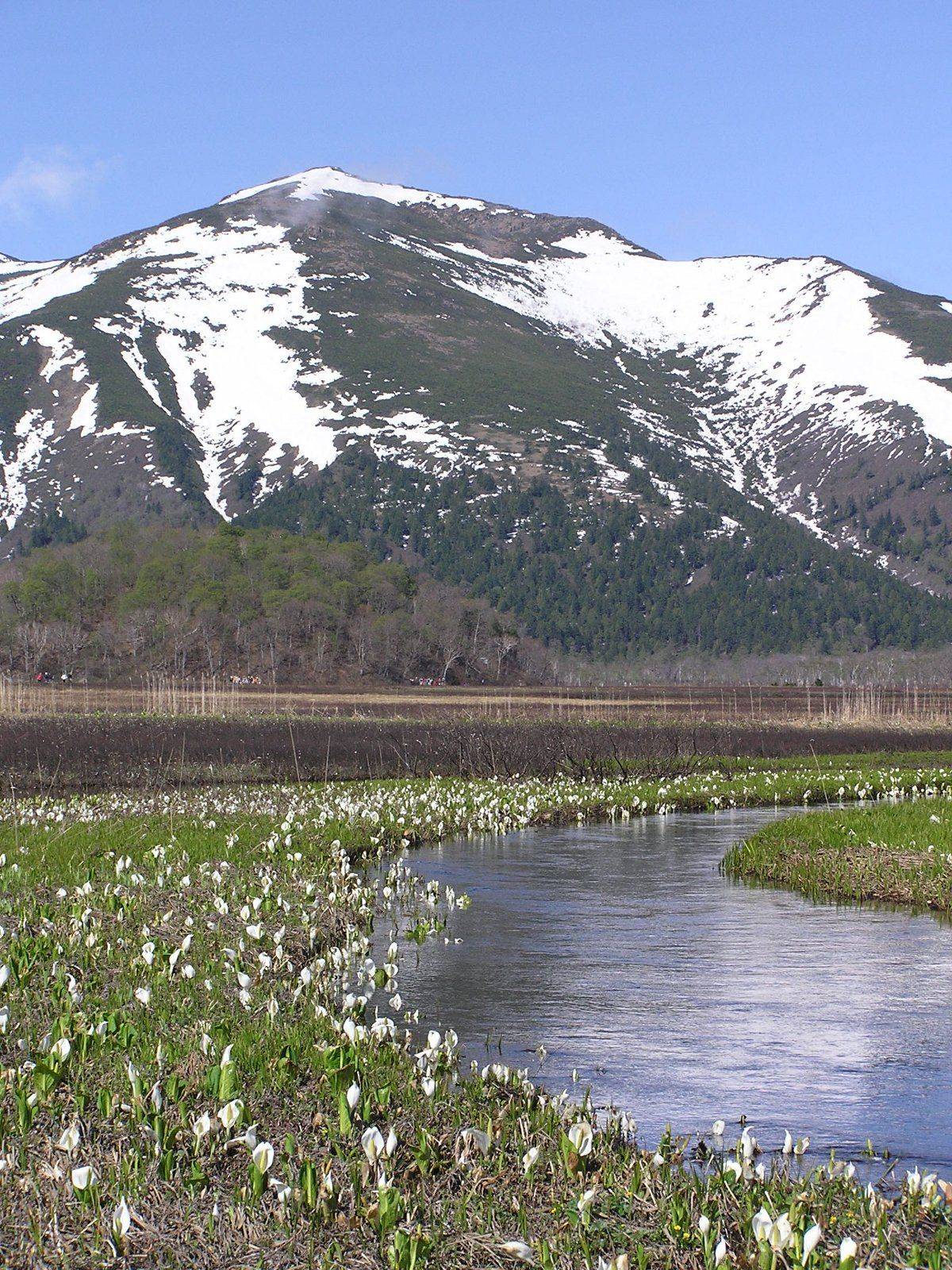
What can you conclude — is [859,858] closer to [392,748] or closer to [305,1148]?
[305,1148]

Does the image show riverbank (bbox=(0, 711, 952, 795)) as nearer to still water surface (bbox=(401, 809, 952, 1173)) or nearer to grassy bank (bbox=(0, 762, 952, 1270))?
still water surface (bbox=(401, 809, 952, 1173))

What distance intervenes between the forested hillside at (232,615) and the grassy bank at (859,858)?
111 metres

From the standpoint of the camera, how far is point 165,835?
24531 millimetres

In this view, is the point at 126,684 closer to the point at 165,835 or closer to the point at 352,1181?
the point at 165,835

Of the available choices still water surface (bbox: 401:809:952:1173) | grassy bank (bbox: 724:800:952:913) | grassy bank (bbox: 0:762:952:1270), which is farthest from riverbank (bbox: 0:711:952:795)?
grassy bank (bbox: 0:762:952:1270)

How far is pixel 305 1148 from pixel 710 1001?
22.7 ft

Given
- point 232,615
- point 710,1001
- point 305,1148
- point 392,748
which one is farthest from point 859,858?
point 232,615

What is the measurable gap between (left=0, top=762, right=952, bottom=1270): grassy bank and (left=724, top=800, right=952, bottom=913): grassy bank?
10522 mm

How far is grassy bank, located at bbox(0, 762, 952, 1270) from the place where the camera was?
8430 mm

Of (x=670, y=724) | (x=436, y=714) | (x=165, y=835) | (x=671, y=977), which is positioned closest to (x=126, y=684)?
(x=436, y=714)

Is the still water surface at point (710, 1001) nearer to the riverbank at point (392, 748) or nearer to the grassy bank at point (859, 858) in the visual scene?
the grassy bank at point (859, 858)

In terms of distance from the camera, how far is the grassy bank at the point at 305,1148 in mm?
8430

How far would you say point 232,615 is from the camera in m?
151

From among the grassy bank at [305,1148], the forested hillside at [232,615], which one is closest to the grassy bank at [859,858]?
the grassy bank at [305,1148]
